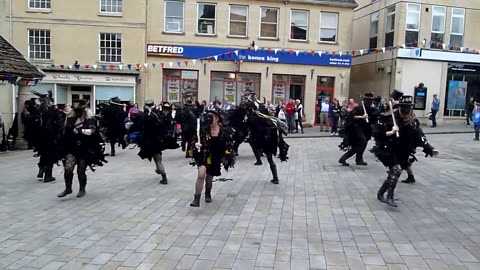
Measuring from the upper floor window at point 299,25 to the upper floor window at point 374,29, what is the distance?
4.88 meters

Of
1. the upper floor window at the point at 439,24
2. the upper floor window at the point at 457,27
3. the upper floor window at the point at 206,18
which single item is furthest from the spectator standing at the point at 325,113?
the upper floor window at the point at 457,27

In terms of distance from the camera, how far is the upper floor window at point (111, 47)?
2400 centimetres

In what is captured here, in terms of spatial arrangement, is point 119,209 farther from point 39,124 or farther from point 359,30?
point 359,30

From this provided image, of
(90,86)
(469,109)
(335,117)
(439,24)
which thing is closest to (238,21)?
(335,117)

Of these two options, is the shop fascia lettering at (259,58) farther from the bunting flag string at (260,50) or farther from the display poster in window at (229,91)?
the display poster in window at (229,91)

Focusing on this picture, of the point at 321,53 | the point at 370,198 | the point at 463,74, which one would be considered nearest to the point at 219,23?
the point at 321,53

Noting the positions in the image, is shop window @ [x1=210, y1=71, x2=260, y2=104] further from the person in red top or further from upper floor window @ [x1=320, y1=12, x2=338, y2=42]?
upper floor window @ [x1=320, y1=12, x2=338, y2=42]

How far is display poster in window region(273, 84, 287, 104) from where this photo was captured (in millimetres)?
25766

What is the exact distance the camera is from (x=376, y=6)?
27.9m

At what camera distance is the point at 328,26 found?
25953 millimetres

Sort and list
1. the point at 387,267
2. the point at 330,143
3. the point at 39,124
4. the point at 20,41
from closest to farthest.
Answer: the point at 387,267 → the point at 39,124 → the point at 330,143 → the point at 20,41

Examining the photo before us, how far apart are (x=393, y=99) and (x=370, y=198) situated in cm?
177

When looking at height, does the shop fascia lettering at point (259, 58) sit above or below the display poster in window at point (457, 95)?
above

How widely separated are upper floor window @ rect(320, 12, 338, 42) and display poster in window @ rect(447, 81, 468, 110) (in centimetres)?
702
